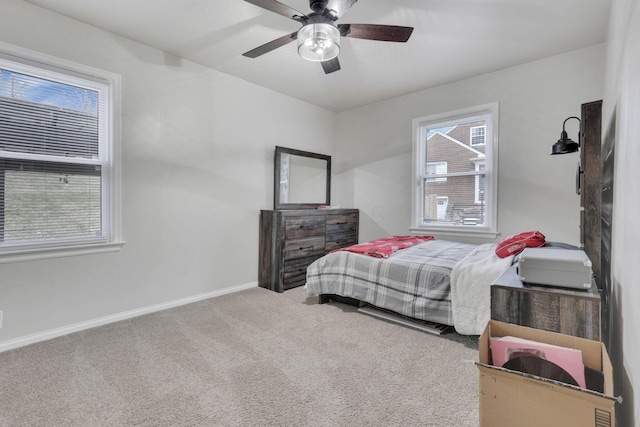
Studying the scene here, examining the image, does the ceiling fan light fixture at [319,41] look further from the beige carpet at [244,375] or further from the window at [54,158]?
the beige carpet at [244,375]

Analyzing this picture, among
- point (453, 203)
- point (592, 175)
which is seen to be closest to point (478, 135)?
point (453, 203)

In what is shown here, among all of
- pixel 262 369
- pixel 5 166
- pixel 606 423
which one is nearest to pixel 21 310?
pixel 5 166

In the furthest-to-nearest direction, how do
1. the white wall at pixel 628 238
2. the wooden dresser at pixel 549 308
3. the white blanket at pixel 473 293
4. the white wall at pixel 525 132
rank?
1. the white wall at pixel 525 132
2. the white blanket at pixel 473 293
3. the wooden dresser at pixel 549 308
4. the white wall at pixel 628 238

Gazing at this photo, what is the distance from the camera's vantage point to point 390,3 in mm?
2389

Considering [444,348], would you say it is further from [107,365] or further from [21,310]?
[21,310]

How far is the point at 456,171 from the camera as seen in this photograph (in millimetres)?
4043

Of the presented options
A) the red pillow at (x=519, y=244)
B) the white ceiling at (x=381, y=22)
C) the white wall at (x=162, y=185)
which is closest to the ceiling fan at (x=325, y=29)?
the white ceiling at (x=381, y=22)

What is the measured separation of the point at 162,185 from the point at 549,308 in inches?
128

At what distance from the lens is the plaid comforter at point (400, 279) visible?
2482 millimetres

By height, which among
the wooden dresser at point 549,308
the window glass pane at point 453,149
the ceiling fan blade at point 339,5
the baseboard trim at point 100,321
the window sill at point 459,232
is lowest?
the baseboard trim at point 100,321

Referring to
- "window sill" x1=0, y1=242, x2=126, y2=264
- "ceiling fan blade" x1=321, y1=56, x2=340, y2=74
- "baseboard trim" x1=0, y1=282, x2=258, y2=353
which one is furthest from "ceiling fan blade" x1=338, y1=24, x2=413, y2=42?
"baseboard trim" x1=0, y1=282, x2=258, y2=353

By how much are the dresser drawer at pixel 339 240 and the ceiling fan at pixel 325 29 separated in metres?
2.60

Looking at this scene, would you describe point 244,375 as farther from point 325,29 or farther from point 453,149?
point 453,149

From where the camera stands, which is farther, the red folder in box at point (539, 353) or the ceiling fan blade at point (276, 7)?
the ceiling fan blade at point (276, 7)
